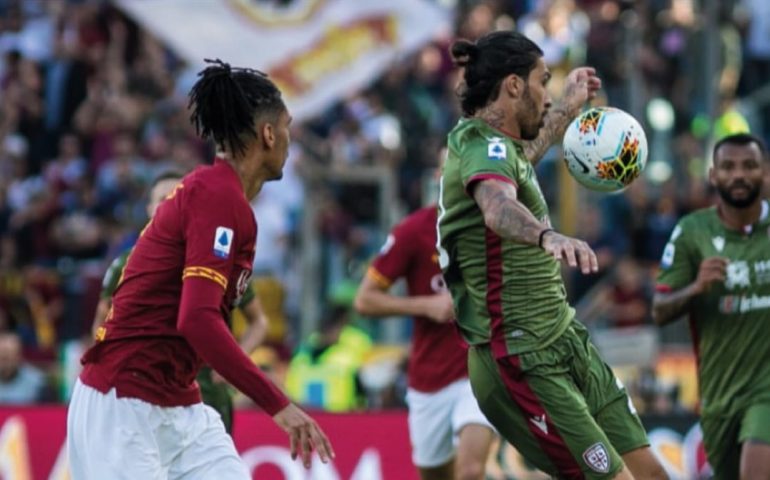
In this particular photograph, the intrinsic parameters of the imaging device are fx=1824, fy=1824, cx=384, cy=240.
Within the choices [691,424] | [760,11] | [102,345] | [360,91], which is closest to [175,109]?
[360,91]

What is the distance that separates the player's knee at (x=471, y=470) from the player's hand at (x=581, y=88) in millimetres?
2738

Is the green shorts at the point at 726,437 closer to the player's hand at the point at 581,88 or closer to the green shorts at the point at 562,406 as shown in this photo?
the green shorts at the point at 562,406

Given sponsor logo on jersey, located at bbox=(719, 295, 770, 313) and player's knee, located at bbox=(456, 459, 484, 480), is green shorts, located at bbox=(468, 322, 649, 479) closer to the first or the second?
sponsor logo on jersey, located at bbox=(719, 295, 770, 313)

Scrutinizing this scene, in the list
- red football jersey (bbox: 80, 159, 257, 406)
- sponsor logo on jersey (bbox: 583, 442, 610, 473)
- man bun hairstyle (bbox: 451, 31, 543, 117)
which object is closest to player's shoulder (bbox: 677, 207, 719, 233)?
man bun hairstyle (bbox: 451, 31, 543, 117)

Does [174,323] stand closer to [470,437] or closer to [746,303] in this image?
[470,437]

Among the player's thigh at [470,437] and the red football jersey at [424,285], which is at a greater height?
the red football jersey at [424,285]

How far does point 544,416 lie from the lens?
812 centimetres

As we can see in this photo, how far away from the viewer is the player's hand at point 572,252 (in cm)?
692

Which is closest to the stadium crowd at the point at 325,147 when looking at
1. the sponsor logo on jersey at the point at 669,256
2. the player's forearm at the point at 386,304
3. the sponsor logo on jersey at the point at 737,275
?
the player's forearm at the point at 386,304

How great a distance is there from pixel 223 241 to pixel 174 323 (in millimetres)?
533

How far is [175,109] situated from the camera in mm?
21578

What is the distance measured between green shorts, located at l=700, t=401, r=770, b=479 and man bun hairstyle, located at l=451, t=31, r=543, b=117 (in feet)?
9.98

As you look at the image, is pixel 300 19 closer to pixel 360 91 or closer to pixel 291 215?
pixel 291 215

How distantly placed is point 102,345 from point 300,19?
9.14 meters
